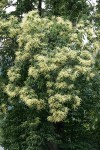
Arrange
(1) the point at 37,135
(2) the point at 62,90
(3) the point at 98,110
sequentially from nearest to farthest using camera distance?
1. (2) the point at 62,90
2. (1) the point at 37,135
3. (3) the point at 98,110

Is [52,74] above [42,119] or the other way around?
above

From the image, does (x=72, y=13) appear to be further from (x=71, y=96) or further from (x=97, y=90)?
(x=71, y=96)

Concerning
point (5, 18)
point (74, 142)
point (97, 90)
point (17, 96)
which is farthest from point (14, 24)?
point (74, 142)

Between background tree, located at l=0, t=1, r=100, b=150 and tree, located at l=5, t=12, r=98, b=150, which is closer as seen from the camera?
tree, located at l=5, t=12, r=98, b=150

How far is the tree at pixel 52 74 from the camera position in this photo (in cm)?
1433

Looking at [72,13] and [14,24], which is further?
[72,13]

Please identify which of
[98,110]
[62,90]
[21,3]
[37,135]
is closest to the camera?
[62,90]

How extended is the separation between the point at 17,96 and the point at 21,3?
5.14 meters

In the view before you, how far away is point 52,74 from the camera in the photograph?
14.6 meters

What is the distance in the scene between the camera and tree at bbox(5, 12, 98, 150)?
47.0 feet

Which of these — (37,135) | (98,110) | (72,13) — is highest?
(72,13)

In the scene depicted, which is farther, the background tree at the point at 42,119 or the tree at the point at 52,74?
the background tree at the point at 42,119

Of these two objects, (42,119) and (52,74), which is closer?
(52,74)

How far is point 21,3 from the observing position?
19.5m
